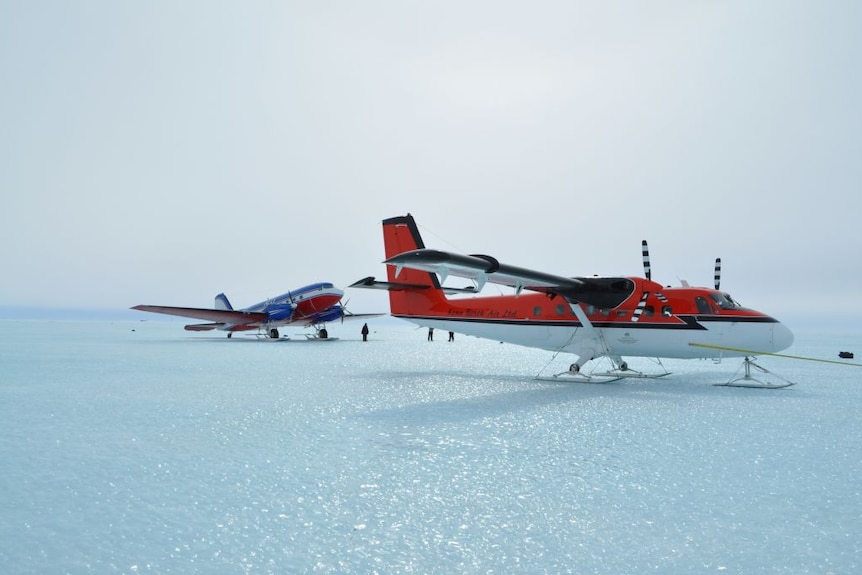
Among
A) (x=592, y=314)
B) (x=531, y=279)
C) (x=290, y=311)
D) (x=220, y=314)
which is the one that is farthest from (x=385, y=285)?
(x=220, y=314)

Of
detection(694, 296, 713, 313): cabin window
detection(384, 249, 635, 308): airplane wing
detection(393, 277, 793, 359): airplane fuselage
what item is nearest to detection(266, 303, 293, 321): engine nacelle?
detection(393, 277, 793, 359): airplane fuselage

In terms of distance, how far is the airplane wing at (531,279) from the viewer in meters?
13.0

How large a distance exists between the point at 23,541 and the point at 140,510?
86 cm

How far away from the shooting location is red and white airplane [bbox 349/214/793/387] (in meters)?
14.1

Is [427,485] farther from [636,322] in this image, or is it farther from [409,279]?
[409,279]

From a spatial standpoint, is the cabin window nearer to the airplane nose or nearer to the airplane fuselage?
the airplane fuselage

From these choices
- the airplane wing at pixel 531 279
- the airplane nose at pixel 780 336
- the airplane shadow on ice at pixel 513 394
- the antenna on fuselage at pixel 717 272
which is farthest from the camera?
the antenna on fuselage at pixel 717 272

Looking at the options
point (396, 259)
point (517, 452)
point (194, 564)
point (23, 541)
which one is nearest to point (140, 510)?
point (23, 541)

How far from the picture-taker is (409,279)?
64.0ft

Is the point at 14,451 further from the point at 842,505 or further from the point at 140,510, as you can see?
the point at 842,505

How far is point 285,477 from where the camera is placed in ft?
19.7

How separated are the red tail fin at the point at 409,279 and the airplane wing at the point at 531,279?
3.39 m

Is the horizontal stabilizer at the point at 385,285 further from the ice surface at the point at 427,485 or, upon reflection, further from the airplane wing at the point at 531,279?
the ice surface at the point at 427,485

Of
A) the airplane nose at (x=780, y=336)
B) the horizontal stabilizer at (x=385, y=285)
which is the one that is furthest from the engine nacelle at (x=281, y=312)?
the airplane nose at (x=780, y=336)
